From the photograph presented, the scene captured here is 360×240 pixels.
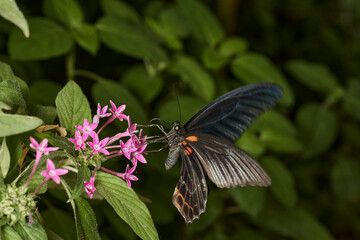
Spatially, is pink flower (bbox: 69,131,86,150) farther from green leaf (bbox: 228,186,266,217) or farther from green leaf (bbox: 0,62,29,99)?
green leaf (bbox: 228,186,266,217)

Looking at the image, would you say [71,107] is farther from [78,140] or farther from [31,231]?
[31,231]

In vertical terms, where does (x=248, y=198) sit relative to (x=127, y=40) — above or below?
below

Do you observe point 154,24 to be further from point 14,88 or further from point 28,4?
point 14,88

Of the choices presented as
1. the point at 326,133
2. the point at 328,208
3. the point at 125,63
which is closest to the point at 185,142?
the point at 326,133

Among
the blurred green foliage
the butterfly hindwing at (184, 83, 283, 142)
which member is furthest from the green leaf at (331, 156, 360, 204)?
the butterfly hindwing at (184, 83, 283, 142)

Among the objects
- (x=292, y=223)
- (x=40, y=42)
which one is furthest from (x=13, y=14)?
(x=292, y=223)
